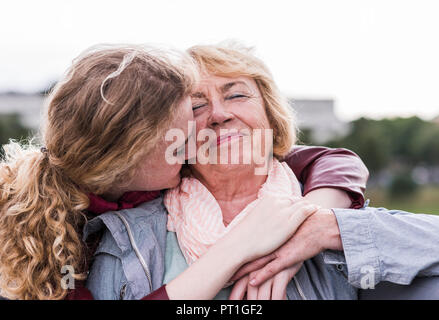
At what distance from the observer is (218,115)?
241 centimetres

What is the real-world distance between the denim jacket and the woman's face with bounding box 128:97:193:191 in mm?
158

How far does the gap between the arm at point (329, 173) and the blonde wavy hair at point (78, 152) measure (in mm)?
898

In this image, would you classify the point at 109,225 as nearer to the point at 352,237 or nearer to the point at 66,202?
the point at 66,202

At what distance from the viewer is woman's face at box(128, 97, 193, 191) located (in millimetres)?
2135

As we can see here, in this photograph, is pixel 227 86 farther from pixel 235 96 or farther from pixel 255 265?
pixel 255 265

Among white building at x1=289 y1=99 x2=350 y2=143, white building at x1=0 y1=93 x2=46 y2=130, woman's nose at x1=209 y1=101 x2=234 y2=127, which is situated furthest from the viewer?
white building at x1=289 y1=99 x2=350 y2=143

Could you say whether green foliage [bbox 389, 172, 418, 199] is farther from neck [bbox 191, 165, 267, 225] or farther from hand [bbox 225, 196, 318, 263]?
hand [bbox 225, 196, 318, 263]

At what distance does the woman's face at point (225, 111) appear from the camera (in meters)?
2.43

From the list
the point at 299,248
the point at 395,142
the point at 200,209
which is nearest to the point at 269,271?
the point at 299,248

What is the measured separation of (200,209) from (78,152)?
2.47ft

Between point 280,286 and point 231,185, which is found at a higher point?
point 231,185

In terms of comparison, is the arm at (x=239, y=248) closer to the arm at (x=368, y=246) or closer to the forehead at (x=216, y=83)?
the arm at (x=368, y=246)

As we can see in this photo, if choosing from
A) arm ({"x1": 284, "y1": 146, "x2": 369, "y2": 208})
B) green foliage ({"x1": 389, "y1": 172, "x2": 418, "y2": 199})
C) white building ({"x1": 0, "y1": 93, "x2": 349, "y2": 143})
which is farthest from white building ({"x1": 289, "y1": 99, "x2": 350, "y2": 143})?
arm ({"x1": 284, "y1": 146, "x2": 369, "y2": 208})
